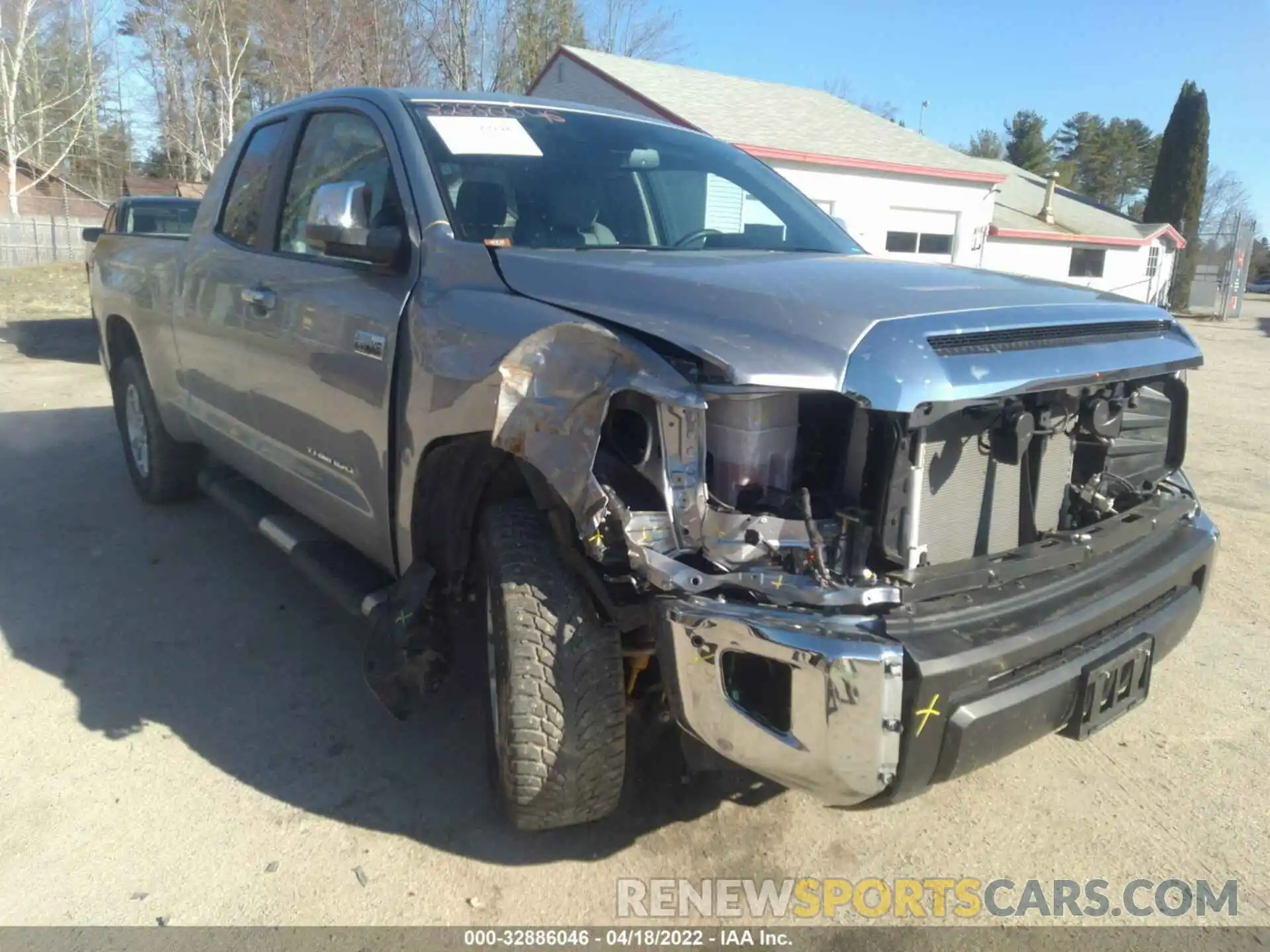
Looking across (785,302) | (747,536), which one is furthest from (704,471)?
(785,302)

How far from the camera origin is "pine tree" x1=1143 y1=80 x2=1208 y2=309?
122 ft

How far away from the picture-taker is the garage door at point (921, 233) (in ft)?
67.6

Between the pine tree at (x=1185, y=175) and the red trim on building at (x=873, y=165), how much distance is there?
20094 mm

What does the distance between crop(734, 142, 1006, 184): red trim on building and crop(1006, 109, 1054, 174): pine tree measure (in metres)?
46.8

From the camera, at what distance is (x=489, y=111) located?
334 centimetres

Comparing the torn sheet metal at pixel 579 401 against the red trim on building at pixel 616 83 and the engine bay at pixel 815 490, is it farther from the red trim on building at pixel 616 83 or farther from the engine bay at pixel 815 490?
the red trim on building at pixel 616 83

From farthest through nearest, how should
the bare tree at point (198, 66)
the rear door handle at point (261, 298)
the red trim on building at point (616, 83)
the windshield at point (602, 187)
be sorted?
the bare tree at point (198, 66) < the red trim on building at point (616, 83) < the rear door handle at point (261, 298) < the windshield at point (602, 187)

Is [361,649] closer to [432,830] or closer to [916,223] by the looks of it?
[432,830]

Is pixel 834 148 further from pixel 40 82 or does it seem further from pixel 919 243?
pixel 40 82

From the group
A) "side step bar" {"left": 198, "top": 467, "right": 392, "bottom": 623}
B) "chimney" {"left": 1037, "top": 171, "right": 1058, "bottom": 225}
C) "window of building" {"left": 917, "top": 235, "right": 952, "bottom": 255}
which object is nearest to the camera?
"side step bar" {"left": 198, "top": 467, "right": 392, "bottom": 623}

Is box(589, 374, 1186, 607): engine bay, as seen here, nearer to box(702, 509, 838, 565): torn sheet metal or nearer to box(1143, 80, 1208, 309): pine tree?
box(702, 509, 838, 565): torn sheet metal

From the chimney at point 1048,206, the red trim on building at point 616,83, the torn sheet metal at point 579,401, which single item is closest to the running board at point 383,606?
the torn sheet metal at point 579,401

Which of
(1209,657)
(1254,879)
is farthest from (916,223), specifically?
(1254,879)

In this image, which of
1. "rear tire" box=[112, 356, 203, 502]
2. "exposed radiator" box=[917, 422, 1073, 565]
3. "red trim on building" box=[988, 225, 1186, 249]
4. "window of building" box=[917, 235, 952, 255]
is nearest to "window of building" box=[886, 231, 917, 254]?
"window of building" box=[917, 235, 952, 255]
